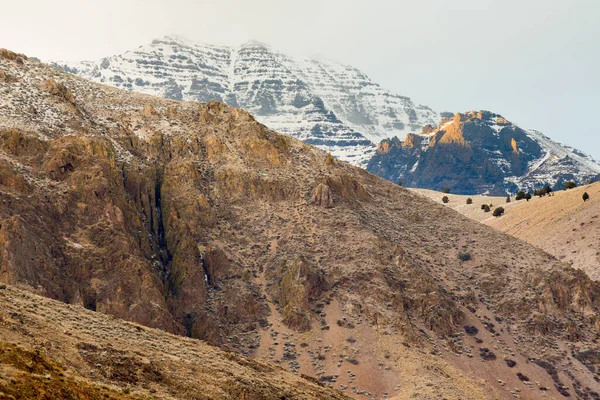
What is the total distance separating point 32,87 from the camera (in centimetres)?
10194

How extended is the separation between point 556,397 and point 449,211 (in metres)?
44.0

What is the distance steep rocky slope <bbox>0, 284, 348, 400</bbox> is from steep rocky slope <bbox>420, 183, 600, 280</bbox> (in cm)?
8508

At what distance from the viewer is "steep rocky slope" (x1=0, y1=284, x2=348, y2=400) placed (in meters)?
30.7

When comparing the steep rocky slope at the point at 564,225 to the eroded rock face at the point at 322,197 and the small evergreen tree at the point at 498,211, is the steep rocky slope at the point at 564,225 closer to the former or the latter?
the small evergreen tree at the point at 498,211

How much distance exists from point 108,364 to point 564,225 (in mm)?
118783

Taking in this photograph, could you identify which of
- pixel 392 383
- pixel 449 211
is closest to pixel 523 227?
pixel 449 211

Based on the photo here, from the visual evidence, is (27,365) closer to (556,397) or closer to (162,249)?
(162,249)

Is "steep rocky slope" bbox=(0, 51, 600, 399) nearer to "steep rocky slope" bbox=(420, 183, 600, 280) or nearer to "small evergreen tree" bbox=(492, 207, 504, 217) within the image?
"steep rocky slope" bbox=(420, 183, 600, 280)

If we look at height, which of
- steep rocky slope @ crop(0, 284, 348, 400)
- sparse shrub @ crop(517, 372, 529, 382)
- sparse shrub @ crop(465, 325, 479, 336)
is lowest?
sparse shrub @ crop(517, 372, 529, 382)

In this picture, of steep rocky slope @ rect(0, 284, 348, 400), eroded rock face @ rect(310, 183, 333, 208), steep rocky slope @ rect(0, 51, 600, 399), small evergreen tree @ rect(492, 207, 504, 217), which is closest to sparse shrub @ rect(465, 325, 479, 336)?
steep rocky slope @ rect(0, 51, 600, 399)

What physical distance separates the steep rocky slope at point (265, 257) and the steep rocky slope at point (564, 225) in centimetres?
2506

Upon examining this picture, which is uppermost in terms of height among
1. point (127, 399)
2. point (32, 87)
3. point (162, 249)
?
point (32, 87)

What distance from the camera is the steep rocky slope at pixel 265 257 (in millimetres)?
76125

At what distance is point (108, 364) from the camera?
130 feet
